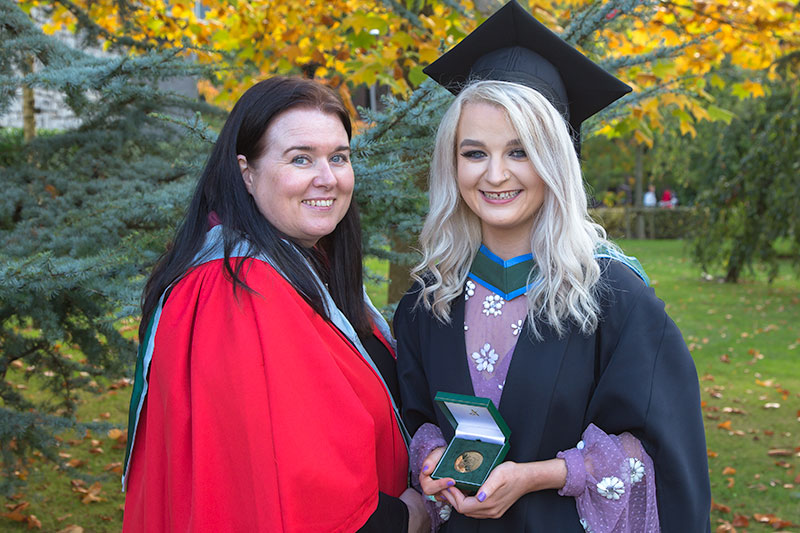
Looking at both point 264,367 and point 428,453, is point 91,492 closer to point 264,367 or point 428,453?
point 428,453

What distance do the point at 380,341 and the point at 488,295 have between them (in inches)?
18.8

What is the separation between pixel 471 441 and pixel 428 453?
24 cm

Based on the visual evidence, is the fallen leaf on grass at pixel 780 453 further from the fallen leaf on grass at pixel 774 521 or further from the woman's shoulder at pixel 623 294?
the woman's shoulder at pixel 623 294

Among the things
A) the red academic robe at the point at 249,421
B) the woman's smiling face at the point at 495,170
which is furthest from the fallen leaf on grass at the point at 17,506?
the woman's smiling face at the point at 495,170

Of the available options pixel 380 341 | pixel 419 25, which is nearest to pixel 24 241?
pixel 380 341

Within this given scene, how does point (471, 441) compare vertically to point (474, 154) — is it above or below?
below

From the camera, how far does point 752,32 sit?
5441 millimetres

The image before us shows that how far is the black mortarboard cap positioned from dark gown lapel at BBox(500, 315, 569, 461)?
664mm

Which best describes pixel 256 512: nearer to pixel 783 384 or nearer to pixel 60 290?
pixel 60 290

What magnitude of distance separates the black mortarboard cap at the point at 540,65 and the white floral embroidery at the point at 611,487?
99 centimetres

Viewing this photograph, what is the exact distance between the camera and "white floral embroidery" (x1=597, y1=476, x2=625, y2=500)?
1.91 m

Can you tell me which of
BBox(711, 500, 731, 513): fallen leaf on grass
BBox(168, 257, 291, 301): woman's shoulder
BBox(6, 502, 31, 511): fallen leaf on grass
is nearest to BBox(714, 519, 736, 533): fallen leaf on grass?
BBox(711, 500, 731, 513): fallen leaf on grass

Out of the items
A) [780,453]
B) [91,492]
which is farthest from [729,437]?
[91,492]

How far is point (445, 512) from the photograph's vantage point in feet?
7.14
